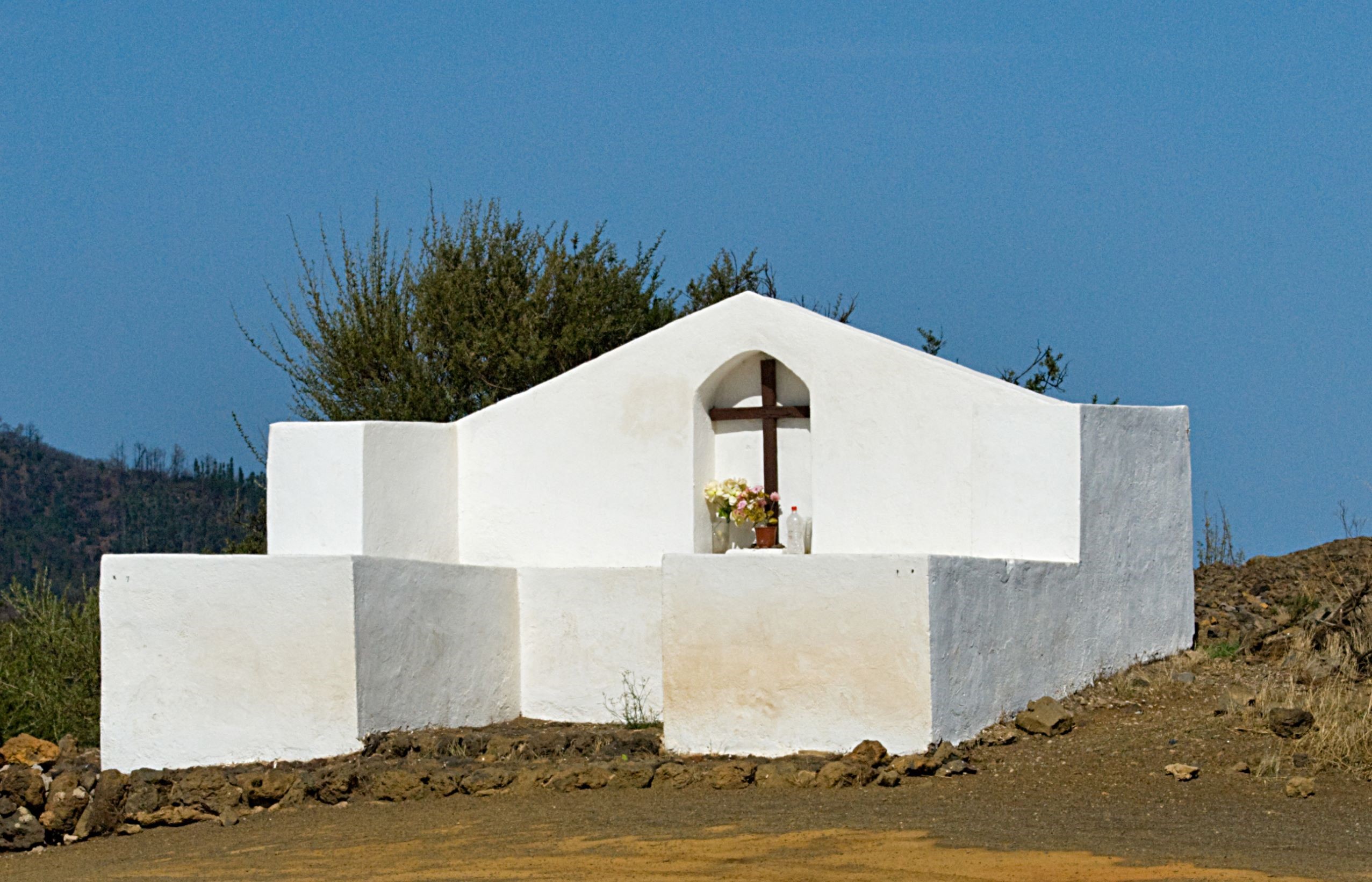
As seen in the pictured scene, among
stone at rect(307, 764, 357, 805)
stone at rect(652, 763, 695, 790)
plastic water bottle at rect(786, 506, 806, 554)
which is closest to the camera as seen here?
stone at rect(652, 763, 695, 790)

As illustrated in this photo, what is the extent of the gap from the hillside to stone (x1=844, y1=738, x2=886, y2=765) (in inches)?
1227

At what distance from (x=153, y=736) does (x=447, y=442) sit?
145 inches

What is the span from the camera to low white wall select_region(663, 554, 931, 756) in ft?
35.0

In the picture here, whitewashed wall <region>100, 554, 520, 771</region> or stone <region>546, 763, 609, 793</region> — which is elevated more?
whitewashed wall <region>100, 554, 520, 771</region>

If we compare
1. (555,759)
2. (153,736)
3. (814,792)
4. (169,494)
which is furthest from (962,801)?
(169,494)

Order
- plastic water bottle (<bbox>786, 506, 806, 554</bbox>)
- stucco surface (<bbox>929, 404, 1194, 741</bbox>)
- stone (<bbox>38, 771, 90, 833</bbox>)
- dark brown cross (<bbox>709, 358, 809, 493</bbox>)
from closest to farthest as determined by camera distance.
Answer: stone (<bbox>38, 771, 90, 833</bbox>)
stucco surface (<bbox>929, 404, 1194, 741</bbox>)
plastic water bottle (<bbox>786, 506, 806, 554</bbox>)
dark brown cross (<bbox>709, 358, 809, 493</bbox>)

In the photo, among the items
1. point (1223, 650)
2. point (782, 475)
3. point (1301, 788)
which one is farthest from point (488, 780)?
point (1223, 650)

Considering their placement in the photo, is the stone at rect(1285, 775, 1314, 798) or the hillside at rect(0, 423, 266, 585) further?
the hillside at rect(0, 423, 266, 585)

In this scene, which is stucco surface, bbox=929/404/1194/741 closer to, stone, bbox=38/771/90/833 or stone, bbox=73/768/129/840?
stone, bbox=73/768/129/840

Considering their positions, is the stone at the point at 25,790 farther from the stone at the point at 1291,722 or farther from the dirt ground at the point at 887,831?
the stone at the point at 1291,722

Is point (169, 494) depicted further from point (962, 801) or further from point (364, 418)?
point (962, 801)

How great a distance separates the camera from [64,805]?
35.5 ft

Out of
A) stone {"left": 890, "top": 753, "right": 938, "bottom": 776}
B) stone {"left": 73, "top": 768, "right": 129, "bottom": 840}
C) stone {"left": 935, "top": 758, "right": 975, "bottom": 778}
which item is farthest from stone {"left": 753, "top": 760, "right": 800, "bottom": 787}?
stone {"left": 73, "top": 768, "right": 129, "bottom": 840}

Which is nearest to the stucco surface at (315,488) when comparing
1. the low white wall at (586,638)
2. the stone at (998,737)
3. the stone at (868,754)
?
the low white wall at (586,638)
